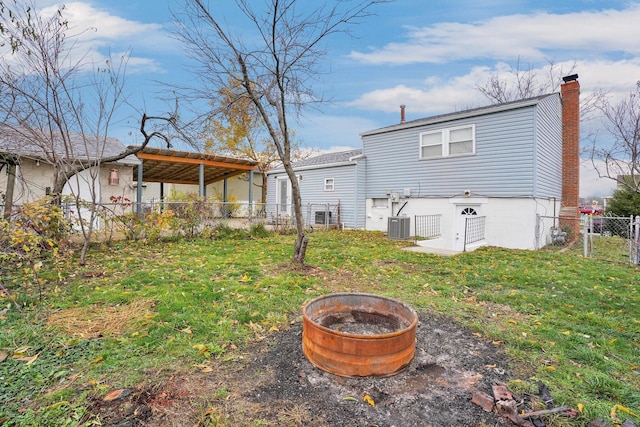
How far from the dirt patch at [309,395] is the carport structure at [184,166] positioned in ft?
28.4

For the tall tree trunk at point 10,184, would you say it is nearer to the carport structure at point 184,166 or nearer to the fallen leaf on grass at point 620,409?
the carport structure at point 184,166

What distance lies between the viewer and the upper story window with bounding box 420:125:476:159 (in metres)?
10.8

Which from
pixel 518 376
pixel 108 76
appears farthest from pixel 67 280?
pixel 518 376

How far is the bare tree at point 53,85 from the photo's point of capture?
5958 mm

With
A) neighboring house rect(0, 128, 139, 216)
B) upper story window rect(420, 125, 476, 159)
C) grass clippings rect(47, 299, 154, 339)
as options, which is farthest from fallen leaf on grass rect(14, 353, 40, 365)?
upper story window rect(420, 125, 476, 159)

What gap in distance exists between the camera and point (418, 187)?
12.1m

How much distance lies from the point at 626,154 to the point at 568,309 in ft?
59.2

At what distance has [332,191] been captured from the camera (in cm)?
1478

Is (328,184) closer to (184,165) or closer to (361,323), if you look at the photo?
(184,165)

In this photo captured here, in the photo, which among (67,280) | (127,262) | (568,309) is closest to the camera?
(568,309)

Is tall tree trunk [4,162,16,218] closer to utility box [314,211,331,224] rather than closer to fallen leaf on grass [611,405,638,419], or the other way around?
utility box [314,211,331,224]

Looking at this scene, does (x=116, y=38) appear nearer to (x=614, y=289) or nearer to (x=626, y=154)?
(x=614, y=289)

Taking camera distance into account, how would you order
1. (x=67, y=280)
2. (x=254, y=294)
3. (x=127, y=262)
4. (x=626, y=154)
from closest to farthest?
(x=254, y=294), (x=67, y=280), (x=127, y=262), (x=626, y=154)

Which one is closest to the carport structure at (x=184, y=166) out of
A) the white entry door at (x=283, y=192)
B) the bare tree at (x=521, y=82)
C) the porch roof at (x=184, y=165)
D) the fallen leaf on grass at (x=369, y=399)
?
the porch roof at (x=184, y=165)
